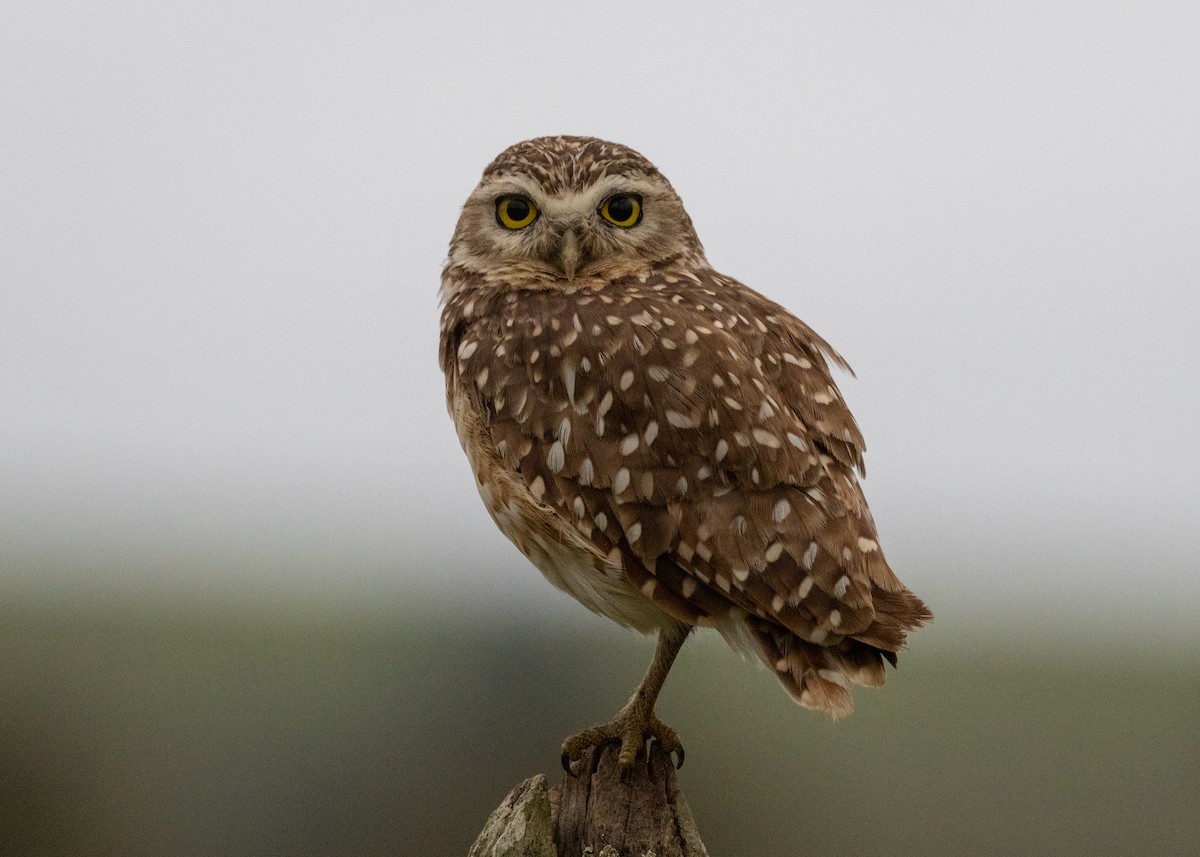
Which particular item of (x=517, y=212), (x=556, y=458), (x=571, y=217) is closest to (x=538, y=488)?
(x=556, y=458)

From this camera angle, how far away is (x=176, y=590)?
2172cm

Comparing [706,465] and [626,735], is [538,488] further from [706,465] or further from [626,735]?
[626,735]

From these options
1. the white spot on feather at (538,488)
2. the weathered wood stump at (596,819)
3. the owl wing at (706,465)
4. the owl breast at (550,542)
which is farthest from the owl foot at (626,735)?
the white spot on feather at (538,488)

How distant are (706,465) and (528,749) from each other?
32.9 ft

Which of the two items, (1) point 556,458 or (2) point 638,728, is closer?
(1) point 556,458

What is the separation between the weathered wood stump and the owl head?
1623 millimetres

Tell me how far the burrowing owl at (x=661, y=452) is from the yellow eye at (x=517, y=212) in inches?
1.1

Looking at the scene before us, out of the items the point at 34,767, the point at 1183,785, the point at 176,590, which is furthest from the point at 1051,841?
the point at 176,590

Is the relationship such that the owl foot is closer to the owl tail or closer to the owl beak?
the owl tail

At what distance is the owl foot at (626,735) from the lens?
399 centimetres

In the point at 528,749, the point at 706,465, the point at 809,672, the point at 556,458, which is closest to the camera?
the point at 809,672

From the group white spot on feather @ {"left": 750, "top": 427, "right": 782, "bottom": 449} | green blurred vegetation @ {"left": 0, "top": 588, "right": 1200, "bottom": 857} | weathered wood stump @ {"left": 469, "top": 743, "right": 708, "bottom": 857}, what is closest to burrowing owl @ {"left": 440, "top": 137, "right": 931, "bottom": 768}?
white spot on feather @ {"left": 750, "top": 427, "right": 782, "bottom": 449}

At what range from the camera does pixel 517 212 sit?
15.2ft

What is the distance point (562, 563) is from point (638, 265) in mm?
1142
